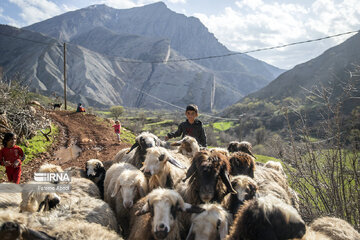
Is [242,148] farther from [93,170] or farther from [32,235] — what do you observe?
[32,235]

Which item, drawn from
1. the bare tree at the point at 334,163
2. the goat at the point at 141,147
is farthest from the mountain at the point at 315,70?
the goat at the point at 141,147

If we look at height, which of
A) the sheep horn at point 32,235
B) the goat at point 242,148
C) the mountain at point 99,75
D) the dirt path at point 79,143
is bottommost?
the dirt path at point 79,143

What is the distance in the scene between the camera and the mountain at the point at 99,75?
5002 inches

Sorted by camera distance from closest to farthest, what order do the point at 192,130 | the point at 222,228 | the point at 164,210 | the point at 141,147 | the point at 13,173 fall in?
the point at 222,228 < the point at 164,210 < the point at 13,173 < the point at 141,147 < the point at 192,130

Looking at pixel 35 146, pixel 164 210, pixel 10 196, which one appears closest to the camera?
pixel 164 210

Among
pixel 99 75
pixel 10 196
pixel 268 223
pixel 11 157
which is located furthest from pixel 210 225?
pixel 99 75

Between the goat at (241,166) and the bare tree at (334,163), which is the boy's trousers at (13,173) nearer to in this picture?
the goat at (241,166)

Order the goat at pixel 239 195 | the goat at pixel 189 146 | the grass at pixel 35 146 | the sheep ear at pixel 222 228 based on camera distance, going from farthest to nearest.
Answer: the grass at pixel 35 146
the goat at pixel 189 146
the goat at pixel 239 195
the sheep ear at pixel 222 228

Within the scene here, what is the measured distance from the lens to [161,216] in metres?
3.06

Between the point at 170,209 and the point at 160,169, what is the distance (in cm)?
124

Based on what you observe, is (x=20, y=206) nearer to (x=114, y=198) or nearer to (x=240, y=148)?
(x=114, y=198)

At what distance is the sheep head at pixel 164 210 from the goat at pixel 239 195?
618 mm

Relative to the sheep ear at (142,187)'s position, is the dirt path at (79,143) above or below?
below

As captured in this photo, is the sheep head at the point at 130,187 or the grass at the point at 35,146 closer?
the sheep head at the point at 130,187
